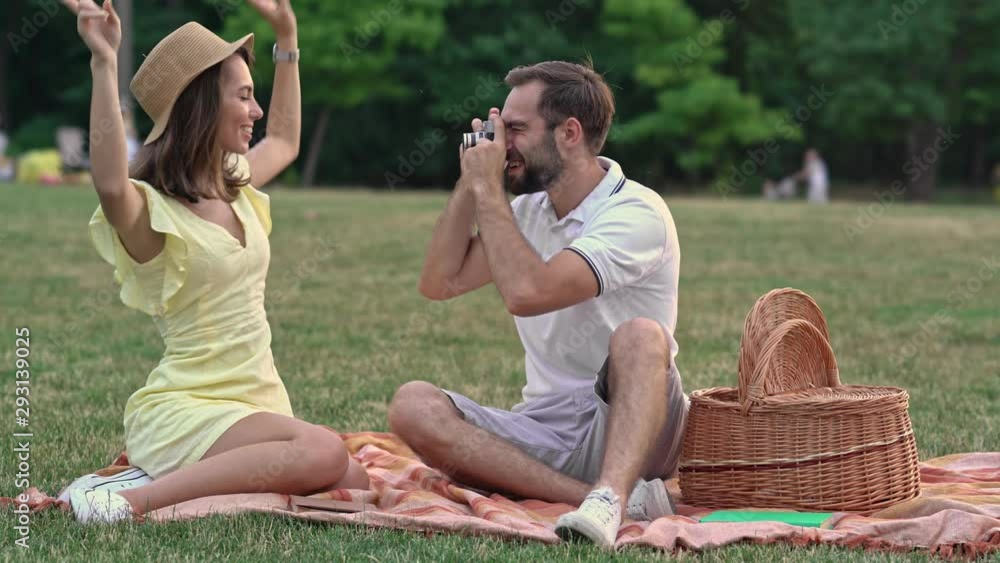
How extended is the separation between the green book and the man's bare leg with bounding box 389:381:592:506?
45 cm

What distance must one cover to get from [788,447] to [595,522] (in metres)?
0.81

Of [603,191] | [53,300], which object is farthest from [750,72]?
[603,191]

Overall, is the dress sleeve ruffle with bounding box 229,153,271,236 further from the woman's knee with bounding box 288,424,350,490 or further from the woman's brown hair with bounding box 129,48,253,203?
the woman's knee with bounding box 288,424,350,490

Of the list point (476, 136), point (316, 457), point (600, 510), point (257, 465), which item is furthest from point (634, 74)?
point (600, 510)

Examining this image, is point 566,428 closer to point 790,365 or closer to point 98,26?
point 790,365

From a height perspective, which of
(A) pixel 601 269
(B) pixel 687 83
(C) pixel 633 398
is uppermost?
(B) pixel 687 83

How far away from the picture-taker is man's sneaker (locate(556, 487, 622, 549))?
3.68 m

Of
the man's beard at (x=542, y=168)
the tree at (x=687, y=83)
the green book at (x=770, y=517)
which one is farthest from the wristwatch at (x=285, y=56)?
the tree at (x=687, y=83)

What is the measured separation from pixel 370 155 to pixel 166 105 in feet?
127

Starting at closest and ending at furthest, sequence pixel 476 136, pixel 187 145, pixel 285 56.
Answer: pixel 187 145
pixel 476 136
pixel 285 56

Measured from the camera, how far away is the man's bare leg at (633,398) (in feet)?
13.1

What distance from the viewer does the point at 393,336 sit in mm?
8539

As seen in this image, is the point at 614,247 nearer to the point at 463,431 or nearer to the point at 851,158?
the point at 463,431

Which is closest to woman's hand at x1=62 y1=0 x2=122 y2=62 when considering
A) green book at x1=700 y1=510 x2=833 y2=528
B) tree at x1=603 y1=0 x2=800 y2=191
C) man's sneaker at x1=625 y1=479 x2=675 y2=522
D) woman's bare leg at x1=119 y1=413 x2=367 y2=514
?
woman's bare leg at x1=119 y1=413 x2=367 y2=514
